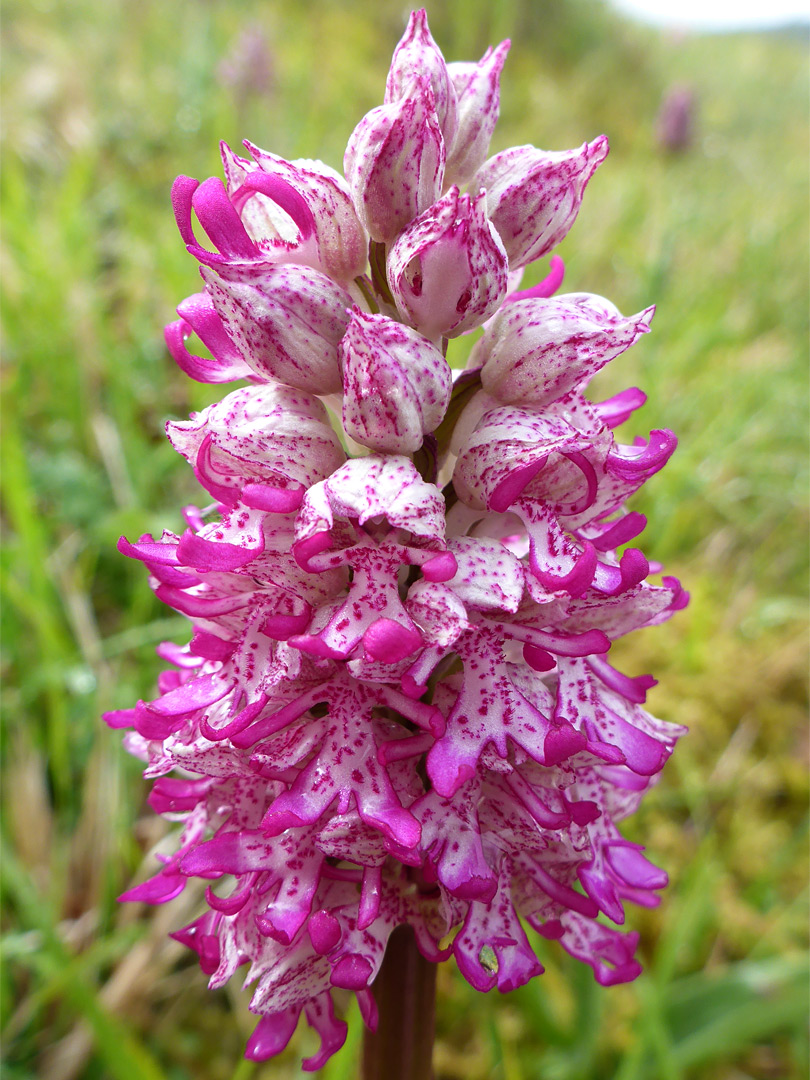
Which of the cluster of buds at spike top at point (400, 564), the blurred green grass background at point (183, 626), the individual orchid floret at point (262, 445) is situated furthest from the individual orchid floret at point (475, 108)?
the blurred green grass background at point (183, 626)

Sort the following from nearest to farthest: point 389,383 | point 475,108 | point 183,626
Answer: point 389,383 < point 475,108 < point 183,626

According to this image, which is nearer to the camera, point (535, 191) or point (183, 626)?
point (535, 191)

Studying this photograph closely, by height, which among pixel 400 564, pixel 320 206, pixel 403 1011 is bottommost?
pixel 403 1011

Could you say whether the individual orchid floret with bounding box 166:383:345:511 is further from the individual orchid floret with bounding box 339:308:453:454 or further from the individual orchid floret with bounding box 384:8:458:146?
the individual orchid floret with bounding box 384:8:458:146

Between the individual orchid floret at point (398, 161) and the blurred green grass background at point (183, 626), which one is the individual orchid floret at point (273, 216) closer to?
the individual orchid floret at point (398, 161)

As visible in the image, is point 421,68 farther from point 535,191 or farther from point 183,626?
point 183,626

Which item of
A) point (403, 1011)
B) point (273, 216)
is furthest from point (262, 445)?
point (403, 1011)
